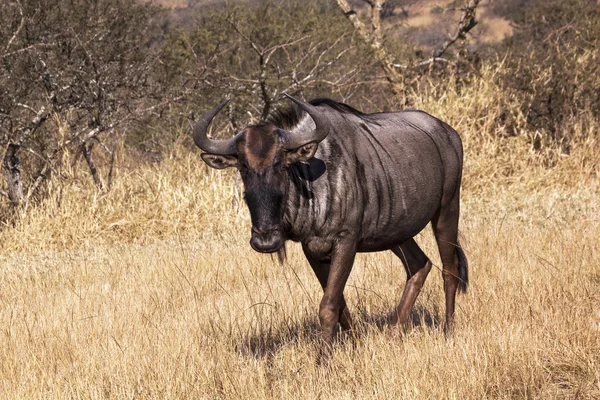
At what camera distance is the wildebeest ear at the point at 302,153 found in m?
4.50

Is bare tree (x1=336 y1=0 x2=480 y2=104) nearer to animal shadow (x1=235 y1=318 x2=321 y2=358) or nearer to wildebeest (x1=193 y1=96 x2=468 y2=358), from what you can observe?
wildebeest (x1=193 y1=96 x2=468 y2=358)

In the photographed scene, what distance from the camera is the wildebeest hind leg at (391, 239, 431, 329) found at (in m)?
5.70

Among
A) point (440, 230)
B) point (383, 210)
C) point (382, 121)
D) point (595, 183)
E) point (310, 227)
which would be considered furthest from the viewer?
point (595, 183)

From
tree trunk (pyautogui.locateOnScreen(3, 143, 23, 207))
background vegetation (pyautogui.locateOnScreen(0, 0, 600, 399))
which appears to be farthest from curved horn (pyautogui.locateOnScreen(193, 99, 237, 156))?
tree trunk (pyautogui.locateOnScreen(3, 143, 23, 207))

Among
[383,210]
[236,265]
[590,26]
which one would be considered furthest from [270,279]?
[590,26]

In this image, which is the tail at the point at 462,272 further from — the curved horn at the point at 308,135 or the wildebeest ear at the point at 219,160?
the wildebeest ear at the point at 219,160

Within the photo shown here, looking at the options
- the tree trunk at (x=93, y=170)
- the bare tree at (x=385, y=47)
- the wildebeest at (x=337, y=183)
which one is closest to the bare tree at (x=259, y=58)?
the bare tree at (x=385, y=47)

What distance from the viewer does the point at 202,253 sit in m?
8.10

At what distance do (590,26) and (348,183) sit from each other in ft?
37.5

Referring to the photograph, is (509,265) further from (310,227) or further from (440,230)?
(310,227)

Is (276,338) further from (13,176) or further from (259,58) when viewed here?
(259,58)

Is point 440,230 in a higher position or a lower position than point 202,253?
higher

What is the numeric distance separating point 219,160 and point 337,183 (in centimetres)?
72

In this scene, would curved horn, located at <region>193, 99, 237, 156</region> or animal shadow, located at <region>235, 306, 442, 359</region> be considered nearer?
curved horn, located at <region>193, 99, 237, 156</region>
